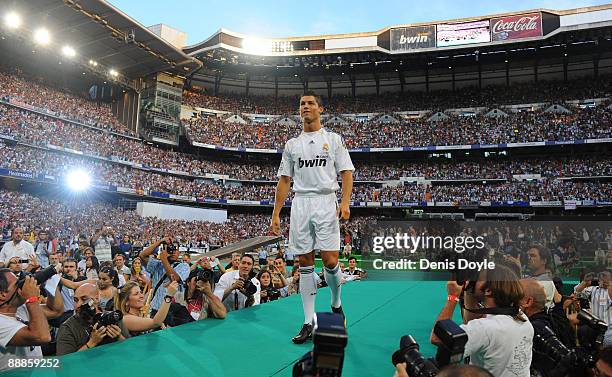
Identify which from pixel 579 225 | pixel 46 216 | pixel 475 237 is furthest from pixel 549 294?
pixel 46 216

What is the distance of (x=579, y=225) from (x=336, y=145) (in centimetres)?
1350

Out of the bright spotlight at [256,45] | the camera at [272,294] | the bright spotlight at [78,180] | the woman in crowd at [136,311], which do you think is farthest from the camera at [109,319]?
the bright spotlight at [256,45]

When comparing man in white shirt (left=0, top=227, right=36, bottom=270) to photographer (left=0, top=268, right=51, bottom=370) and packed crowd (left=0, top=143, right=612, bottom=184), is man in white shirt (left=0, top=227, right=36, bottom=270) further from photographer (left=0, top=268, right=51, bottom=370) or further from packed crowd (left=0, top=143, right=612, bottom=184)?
packed crowd (left=0, top=143, right=612, bottom=184)

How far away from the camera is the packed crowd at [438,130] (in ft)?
124

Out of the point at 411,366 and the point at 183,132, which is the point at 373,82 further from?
the point at 411,366

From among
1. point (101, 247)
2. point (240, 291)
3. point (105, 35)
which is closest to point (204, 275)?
point (240, 291)

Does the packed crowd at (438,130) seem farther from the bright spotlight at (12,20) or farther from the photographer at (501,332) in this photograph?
the photographer at (501,332)

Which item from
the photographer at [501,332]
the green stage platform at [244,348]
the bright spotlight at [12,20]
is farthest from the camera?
the bright spotlight at [12,20]

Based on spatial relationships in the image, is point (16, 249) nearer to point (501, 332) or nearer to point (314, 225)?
point (314, 225)

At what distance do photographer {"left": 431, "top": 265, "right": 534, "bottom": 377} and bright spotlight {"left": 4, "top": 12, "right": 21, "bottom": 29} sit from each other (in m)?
38.1

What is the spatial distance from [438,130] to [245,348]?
136 feet

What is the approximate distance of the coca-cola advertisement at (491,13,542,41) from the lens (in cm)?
3722

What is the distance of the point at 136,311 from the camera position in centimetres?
477

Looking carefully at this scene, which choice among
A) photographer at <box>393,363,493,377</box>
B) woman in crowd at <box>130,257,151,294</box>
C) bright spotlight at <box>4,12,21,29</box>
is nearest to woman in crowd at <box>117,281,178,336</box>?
woman in crowd at <box>130,257,151,294</box>
